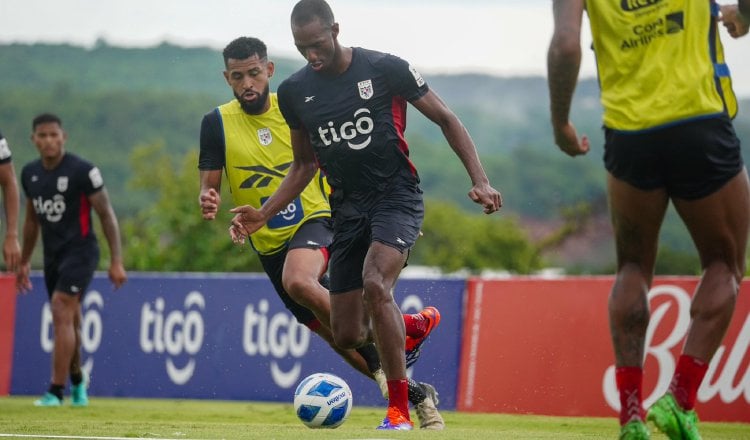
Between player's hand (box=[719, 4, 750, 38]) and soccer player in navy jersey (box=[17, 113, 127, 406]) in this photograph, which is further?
soccer player in navy jersey (box=[17, 113, 127, 406])

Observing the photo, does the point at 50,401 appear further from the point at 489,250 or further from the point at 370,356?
the point at 489,250

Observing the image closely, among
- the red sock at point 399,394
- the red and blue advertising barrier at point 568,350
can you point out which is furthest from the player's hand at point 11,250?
the red and blue advertising barrier at point 568,350

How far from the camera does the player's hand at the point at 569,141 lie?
569 centimetres

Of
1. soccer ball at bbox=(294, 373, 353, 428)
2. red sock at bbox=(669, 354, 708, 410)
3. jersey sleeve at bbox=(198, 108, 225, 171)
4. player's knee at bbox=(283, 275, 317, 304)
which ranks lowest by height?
soccer ball at bbox=(294, 373, 353, 428)

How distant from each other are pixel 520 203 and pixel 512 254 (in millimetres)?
67548

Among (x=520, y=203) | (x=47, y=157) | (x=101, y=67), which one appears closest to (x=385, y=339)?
(x=47, y=157)

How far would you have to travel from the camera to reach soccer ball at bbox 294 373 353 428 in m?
8.38

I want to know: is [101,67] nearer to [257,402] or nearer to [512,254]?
[512,254]

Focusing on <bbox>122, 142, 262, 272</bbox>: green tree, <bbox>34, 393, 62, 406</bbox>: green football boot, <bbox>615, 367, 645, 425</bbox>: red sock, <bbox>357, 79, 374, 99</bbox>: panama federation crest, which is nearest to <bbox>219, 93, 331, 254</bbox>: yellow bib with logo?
<bbox>357, 79, 374, 99</bbox>: panama federation crest

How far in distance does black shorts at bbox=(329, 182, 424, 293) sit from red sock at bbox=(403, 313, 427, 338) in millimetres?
891

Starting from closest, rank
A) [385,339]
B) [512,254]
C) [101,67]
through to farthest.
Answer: [385,339] → [512,254] → [101,67]

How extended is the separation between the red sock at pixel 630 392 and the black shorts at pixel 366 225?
2.43 m

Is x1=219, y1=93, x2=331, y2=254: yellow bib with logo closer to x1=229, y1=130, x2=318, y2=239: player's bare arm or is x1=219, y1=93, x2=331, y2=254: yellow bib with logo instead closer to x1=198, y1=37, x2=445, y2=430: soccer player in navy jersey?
x1=198, y1=37, x2=445, y2=430: soccer player in navy jersey

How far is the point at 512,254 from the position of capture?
324 feet
